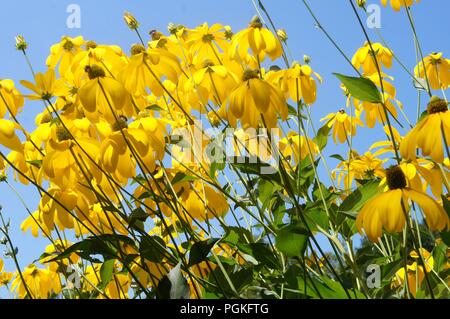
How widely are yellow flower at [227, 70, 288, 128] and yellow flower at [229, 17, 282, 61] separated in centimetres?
40

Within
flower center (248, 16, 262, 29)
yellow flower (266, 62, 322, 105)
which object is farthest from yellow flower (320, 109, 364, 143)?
flower center (248, 16, 262, 29)

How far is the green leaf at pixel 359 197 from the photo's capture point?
1725 millimetres

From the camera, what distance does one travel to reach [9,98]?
2.01 meters

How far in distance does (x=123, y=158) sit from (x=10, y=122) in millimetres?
357

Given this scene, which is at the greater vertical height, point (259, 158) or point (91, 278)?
point (259, 158)

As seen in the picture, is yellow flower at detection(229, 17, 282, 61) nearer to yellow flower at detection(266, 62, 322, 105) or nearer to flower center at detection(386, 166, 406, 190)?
yellow flower at detection(266, 62, 322, 105)

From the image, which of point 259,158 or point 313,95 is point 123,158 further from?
point 313,95

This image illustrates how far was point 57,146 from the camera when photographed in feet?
5.93

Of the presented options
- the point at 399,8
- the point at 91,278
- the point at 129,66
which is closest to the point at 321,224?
the point at 129,66

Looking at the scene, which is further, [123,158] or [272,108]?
[123,158]

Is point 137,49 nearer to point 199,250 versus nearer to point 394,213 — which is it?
point 199,250

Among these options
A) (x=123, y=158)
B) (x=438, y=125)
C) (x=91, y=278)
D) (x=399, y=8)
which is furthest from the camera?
(x=91, y=278)
